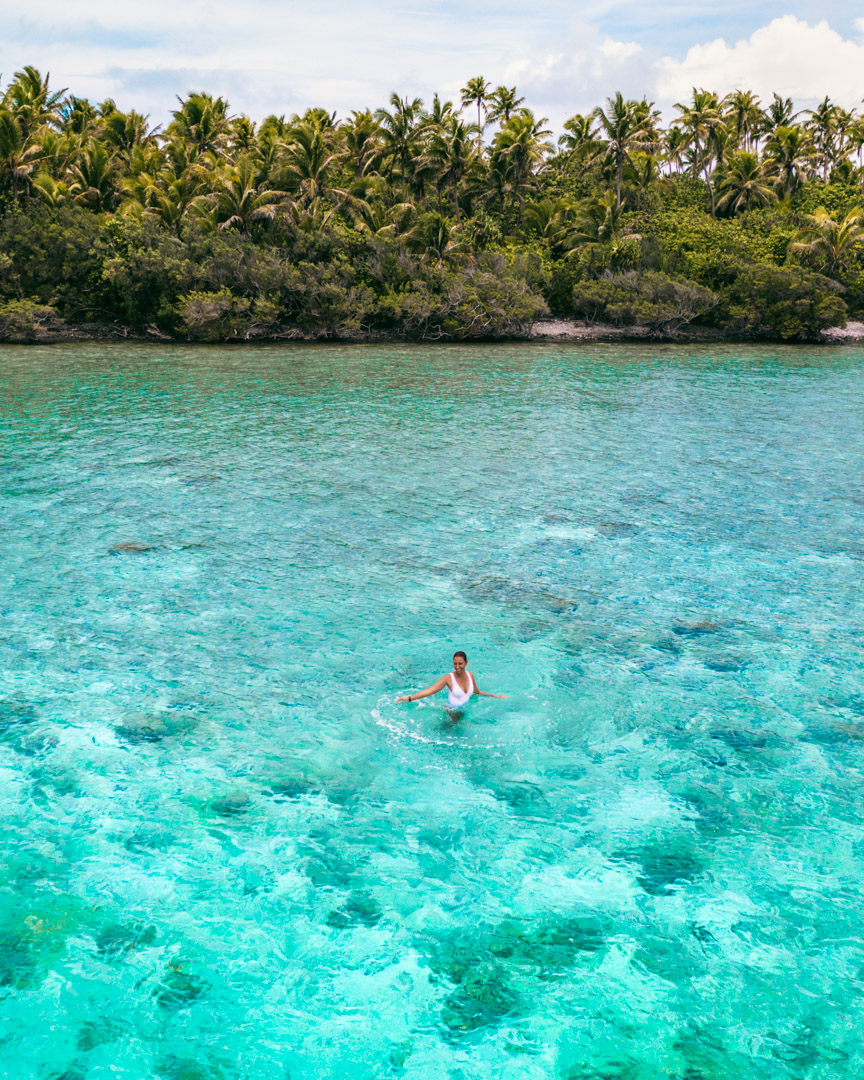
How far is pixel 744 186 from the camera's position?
196 feet

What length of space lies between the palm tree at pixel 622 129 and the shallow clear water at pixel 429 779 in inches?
1754

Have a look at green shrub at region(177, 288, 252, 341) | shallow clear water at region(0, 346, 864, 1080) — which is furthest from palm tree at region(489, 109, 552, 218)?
shallow clear water at region(0, 346, 864, 1080)

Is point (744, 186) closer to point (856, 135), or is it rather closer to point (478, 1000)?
point (856, 135)

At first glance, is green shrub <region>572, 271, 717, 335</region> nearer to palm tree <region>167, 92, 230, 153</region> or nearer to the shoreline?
the shoreline

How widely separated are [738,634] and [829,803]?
3928 mm

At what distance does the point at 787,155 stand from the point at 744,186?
4060 millimetres

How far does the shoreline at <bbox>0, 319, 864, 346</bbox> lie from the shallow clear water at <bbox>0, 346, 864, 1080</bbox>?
2990 cm

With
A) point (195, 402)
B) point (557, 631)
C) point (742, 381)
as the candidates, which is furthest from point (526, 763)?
point (742, 381)

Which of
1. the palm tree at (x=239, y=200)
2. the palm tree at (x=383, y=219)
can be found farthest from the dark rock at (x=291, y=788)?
the palm tree at (x=383, y=219)

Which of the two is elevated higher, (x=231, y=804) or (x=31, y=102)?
(x=31, y=102)

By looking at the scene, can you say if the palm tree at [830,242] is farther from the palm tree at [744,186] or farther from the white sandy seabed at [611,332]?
the palm tree at [744,186]

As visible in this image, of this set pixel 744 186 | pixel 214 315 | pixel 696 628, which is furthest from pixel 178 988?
pixel 744 186

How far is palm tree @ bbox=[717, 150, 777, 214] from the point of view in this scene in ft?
195

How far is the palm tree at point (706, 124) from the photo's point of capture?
62312mm
